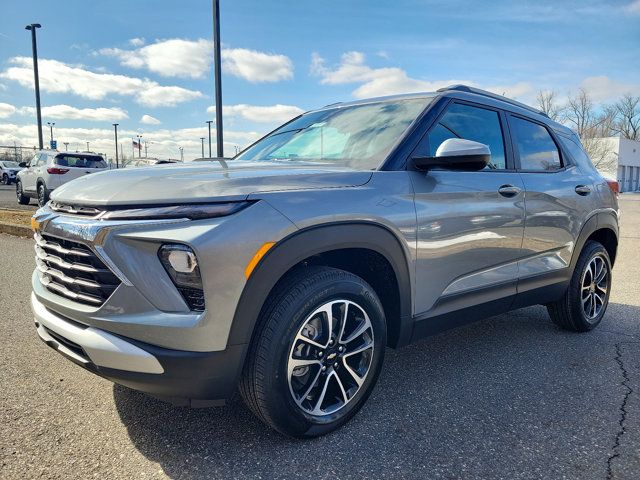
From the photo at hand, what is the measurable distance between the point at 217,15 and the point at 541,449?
870cm

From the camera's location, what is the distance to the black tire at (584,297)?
4.11 metres

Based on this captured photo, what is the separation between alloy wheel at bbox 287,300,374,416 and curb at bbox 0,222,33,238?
7.55 m

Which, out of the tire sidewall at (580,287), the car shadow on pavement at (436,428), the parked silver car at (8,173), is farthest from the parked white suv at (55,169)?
the parked silver car at (8,173)

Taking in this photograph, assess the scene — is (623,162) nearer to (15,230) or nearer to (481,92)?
(15,230)

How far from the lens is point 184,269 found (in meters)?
1.97

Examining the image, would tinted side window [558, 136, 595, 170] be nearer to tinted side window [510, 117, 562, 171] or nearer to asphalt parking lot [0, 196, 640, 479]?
tinted side window [510, 117, 562, 171]

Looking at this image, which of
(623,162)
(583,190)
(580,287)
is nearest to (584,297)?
(580,287)

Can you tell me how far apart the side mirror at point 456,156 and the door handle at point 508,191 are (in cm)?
55

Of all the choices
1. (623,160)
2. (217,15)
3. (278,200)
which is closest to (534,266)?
(278,200)

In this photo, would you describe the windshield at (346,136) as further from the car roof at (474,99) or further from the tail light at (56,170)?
the tail light at (56,170)

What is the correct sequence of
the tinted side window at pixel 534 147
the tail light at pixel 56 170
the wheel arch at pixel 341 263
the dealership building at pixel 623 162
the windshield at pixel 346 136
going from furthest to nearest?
the dealership building at pixel 623 162 < the tail light at pixel 56 170 < the tinted side window at pixel 534 147 < the windshield at pixel 346 136 < the wheel arch at pixel 341 263

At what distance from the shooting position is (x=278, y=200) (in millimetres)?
2188

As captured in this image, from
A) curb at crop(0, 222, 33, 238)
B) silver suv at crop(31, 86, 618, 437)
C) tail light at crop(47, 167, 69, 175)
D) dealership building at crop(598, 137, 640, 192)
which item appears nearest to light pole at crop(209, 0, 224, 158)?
curb at crop(0, 222, 33, 238)

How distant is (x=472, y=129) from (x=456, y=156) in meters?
0.83
